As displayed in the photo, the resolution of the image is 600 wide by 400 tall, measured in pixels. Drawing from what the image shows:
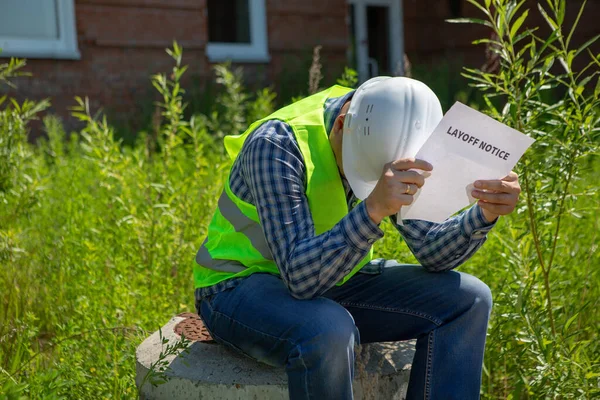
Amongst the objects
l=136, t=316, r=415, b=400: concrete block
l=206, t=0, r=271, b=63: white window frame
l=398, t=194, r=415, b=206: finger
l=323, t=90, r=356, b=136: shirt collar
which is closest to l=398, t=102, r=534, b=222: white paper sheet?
l=398, t=194, r=415, b=206: finger

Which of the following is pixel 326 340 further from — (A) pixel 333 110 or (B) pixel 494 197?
(A) pixel 333 110

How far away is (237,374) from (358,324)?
0.41 metres

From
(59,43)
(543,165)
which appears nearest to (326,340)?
(543,165)

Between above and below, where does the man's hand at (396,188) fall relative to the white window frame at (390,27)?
below

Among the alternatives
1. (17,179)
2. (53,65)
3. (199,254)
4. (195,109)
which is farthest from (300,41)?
(199,254)

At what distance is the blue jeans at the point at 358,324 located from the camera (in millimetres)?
1790

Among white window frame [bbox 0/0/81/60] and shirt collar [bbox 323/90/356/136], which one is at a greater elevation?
white window frame [bbox 0/0/81/60]

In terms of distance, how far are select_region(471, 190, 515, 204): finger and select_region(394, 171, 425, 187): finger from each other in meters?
0.20

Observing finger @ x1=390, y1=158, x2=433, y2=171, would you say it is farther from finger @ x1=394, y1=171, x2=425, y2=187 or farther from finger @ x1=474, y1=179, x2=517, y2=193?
finger @ x1=474, y1=179, x2=517, y2=193

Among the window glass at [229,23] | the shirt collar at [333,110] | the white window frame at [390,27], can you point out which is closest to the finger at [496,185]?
the shirt collar at [333,110]

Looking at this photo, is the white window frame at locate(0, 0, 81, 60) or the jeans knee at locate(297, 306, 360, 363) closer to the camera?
the jeans knee at locate(297, 306, 360, 363)

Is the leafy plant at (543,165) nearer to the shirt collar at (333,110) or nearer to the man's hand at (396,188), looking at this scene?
the shirt collar at (333,110)

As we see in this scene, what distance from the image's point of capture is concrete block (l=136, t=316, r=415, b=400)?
1970 millimetres

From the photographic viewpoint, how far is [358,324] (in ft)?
7.29
